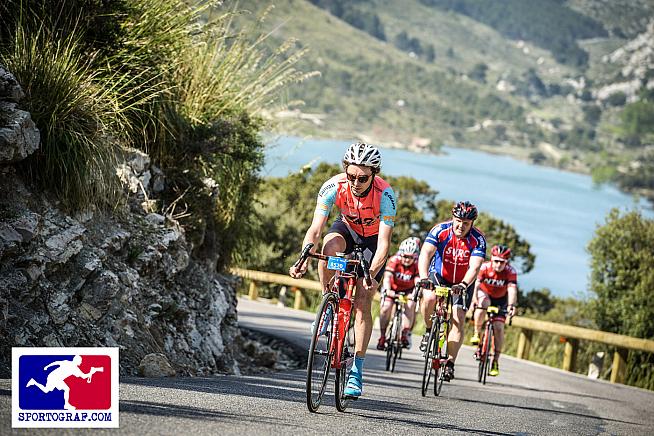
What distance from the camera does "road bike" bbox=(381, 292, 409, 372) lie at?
47.7ft

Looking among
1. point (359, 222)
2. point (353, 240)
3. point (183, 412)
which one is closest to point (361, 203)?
point (359, 222)

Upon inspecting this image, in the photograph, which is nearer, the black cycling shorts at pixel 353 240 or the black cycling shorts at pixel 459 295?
the black cycling shorts at pixel 353 240

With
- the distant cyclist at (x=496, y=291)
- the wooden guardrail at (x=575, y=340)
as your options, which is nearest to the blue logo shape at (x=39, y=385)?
the distant cyclist at (x=496, y=291)

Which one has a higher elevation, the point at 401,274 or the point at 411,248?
the point at 411,248

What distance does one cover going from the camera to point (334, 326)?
7918 mm

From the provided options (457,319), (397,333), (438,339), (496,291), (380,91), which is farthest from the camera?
(380,91)

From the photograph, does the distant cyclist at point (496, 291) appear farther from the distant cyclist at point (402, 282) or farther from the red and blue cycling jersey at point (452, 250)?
the red and blue cycling jersey at point (452, 250)

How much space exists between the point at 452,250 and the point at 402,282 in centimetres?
387

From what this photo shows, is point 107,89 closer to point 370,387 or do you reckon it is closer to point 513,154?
point 370,387

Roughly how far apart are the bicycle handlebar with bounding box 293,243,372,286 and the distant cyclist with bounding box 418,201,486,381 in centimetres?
296

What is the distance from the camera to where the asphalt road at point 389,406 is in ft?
22.6

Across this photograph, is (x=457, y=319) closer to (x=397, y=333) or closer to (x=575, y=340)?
(x=397, y=333)

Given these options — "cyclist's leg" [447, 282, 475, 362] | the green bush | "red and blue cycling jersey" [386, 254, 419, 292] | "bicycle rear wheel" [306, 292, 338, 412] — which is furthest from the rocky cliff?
"red and blue cycling jersey" [386, 254, 419, 292]

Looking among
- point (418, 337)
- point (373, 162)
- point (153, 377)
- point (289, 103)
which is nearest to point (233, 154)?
point (289, 103)
